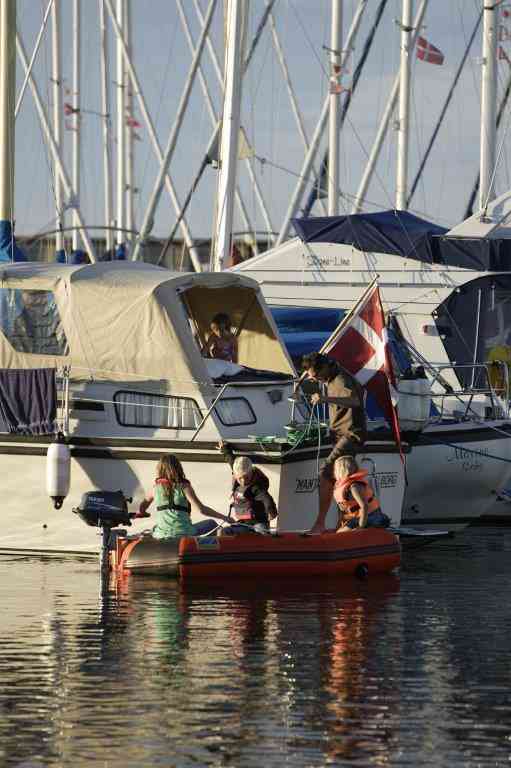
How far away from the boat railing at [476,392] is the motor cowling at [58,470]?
17.2 feet

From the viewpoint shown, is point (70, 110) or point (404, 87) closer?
point (404, 87)

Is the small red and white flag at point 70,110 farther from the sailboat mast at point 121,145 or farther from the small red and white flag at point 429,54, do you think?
the small red and white flag at point 429,54

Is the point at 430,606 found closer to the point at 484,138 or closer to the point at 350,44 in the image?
the point at 484,138

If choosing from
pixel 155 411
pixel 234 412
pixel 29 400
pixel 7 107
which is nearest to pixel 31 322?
pixel 29 400

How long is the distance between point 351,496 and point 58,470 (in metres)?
2.89

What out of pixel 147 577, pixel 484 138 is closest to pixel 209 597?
pixel 147 577

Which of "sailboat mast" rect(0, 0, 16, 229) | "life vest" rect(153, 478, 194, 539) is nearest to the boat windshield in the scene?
"sailboat mast" rect(0, 0, 16, 229)

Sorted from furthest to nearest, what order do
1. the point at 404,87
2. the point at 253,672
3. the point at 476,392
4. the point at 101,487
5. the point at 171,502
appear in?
the point at 404,87
the point at 476,392
the point at 101,487
the point at 171,502
the point at 253,672

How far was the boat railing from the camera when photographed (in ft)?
70.6

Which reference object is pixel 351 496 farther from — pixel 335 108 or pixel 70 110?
pixel 70 110

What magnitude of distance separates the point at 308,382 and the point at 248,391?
757 mm

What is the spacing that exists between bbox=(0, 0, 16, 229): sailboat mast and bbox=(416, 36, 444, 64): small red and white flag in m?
15.5

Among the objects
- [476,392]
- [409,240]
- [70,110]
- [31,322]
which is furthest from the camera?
[70,110]

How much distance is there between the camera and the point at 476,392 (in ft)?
70.0
